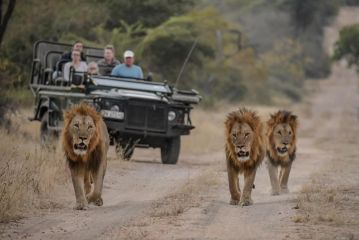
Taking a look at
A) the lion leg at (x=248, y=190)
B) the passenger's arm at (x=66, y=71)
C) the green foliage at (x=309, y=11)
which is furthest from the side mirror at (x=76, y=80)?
the green foliage at (x=309, y=11)

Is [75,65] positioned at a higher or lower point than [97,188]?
higher

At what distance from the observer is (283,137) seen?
490 inches

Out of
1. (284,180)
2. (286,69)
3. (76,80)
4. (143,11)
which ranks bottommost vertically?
(284,180)

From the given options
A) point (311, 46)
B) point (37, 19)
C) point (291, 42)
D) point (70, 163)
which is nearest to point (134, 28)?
point (37, 19)

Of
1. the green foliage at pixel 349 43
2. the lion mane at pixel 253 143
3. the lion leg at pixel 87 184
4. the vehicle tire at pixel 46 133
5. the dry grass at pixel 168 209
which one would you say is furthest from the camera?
the green foliage at pixel 349 43

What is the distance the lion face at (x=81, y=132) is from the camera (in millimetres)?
10711

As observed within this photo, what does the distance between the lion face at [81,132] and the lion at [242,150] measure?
1.62 meters

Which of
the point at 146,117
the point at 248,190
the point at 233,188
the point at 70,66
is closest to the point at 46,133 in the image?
the point at 70,66

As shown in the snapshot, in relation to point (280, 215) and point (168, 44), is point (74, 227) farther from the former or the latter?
point (168, 44)

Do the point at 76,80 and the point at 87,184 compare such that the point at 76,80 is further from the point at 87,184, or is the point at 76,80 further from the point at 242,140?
the point at 242,140

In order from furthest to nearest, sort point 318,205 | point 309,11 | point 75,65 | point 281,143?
point 309,11
point 75,65
point 281,143
point 318,205

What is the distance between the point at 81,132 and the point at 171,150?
6.56 meters

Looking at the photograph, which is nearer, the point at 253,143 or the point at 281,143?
the point at 253,143

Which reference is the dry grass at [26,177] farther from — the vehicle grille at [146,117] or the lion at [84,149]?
the vehicle grille at [146,117]
